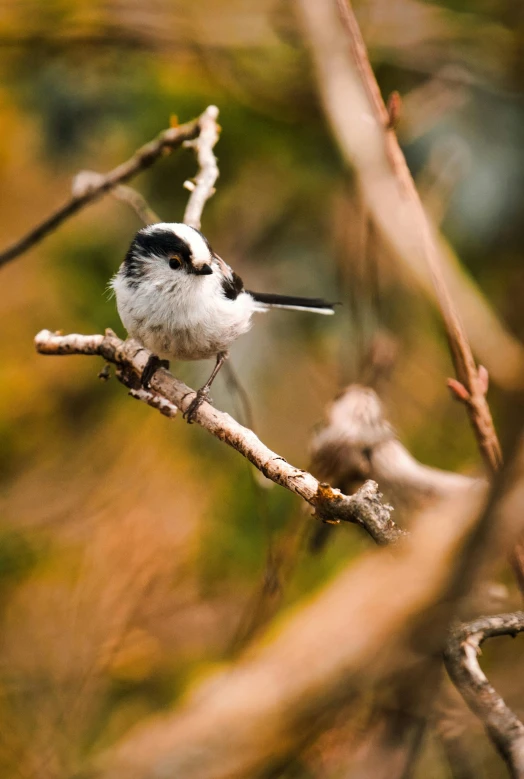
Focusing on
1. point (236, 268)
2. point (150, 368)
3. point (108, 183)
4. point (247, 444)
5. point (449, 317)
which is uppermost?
point (236, 268)

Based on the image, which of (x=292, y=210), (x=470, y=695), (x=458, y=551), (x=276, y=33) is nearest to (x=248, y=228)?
(x=292, y=210)

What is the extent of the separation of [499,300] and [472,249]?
439mm

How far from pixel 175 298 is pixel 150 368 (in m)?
0.46

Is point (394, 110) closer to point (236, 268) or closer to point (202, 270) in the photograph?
point (202, 270)

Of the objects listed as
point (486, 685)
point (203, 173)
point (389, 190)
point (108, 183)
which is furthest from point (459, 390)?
point (108, 183)

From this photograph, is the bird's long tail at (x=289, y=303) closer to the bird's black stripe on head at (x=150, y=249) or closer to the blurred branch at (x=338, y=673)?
the bird's black stripe on head at (x=150, y=249)

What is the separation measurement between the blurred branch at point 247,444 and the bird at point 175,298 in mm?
180

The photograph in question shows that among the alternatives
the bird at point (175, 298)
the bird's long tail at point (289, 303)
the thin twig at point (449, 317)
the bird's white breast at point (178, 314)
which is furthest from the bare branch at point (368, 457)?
the bird's long tail at point (289, 303)

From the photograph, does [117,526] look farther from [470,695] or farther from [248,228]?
[470,695]

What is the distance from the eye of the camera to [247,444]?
197 centimetres

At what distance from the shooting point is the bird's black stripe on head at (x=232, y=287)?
340cm

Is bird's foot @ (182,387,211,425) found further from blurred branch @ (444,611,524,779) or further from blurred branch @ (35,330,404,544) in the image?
blurred branch @ (444,611,524,779)

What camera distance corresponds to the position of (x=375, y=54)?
4.72 meters

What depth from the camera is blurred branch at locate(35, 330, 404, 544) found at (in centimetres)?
148
